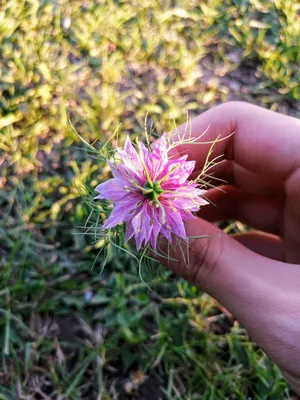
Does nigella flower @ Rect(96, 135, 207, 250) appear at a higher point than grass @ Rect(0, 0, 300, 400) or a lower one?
higher

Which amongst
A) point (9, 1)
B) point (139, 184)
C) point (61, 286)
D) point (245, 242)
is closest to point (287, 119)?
point (245, 242)

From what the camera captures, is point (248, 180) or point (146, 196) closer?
point (146, 196)

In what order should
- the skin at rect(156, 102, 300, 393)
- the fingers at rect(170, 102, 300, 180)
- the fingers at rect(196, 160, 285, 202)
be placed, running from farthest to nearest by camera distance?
the fingers at rect(196, 160, 285, 202) < the fingers at rect(170, 102, 300, 180) < the skin at rect(156, 102, 300, 393)

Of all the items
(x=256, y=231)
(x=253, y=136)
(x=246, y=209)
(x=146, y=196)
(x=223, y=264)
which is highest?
(x=146, y=196)

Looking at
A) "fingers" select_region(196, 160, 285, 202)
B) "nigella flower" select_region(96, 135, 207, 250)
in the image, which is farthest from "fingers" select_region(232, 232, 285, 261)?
"nigella flower" select_region(96, 135, 207, 250)

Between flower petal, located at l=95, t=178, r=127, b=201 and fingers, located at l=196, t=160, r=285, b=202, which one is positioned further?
fingers, located at l=196, t=160, r=285, b=202

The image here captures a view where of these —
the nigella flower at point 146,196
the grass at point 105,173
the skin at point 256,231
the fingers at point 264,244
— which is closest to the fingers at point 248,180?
the skin at point 256,231

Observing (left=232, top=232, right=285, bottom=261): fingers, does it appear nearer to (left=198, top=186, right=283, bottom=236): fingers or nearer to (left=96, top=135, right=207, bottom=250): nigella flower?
(left=198, top=186, right=283, bottom=236): fingers

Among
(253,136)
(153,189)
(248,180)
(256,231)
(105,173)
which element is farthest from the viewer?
(105,173)

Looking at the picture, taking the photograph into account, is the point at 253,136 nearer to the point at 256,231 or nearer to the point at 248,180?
the point at 248,180

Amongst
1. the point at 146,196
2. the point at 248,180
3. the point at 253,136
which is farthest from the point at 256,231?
the point at 146,196
